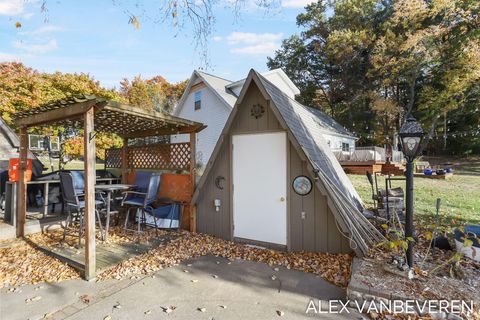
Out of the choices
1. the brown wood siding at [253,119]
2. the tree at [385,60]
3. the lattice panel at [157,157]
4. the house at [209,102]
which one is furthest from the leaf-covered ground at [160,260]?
the tree at [385,60]

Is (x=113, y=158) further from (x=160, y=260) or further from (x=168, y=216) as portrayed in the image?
(x=160, y=260)

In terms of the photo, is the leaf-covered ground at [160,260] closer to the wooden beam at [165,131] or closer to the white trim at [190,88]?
the wooden beam at [165,131]

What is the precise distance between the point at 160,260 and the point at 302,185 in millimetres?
2700

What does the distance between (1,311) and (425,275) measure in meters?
5.07

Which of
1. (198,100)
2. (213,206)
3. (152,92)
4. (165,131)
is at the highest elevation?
(152,92)

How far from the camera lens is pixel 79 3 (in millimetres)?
4125

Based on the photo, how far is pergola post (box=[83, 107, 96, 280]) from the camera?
3.72 metres

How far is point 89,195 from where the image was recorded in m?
3.80

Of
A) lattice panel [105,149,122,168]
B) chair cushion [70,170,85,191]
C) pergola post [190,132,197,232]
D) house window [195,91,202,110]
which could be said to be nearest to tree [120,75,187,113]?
house window [195,91,202,110]

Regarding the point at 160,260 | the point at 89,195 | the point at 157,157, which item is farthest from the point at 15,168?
the point at 160,260

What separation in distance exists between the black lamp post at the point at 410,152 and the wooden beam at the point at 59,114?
4.41m

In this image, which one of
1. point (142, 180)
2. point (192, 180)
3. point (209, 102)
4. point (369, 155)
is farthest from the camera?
point (369, 155)

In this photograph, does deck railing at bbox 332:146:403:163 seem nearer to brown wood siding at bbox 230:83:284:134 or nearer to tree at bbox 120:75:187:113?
brown wood siding at bbox 230:83:284:134

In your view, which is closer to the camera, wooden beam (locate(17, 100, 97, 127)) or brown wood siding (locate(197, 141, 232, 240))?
wooden beam (locate(17, 100, 97, 127))
